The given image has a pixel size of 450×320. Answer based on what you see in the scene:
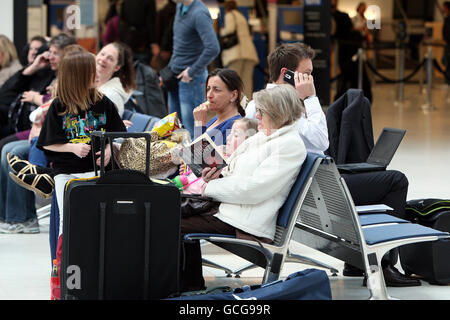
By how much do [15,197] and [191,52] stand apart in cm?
288

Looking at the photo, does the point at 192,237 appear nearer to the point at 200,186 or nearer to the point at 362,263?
the point at 200,186

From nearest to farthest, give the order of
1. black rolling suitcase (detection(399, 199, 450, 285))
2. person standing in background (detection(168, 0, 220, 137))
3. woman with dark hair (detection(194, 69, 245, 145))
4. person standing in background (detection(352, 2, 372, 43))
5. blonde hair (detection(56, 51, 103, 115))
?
black rolling suitcase (detection(399, 199, 450, 285))
blonde hair (detection(56, 51, 103, 115))
woman with dark hair (detection(194, 69, 245, 145))
person standing in background (detection(168, 0, 220, 137))
person standing in background (detection(352, 2, 372, 43))

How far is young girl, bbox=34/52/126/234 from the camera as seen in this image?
17.0ft

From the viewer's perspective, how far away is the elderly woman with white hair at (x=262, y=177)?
4.30m

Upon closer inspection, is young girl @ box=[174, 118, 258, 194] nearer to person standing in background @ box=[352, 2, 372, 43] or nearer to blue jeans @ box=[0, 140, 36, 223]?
blue jeans @ box=[0, 140, 36, 223]

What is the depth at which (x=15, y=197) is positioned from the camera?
6438 mm

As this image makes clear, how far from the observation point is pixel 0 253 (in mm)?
5758

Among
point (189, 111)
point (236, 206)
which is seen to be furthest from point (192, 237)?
point (189, 111)

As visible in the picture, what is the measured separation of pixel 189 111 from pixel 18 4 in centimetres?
358

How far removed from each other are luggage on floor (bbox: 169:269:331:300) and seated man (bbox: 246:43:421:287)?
1.02m

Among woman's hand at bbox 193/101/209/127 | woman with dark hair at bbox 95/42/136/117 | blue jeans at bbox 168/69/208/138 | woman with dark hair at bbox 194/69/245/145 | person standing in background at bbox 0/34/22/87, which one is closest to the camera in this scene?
woman with dark hair at bbox 194/69/245/145

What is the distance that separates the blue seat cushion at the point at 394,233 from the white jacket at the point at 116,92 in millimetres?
2579

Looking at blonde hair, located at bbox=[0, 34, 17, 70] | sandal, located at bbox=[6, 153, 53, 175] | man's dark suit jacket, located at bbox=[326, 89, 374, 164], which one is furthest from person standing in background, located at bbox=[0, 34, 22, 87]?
man's dark suit jacket, located at bbox=[326, 89, 374, 164]
